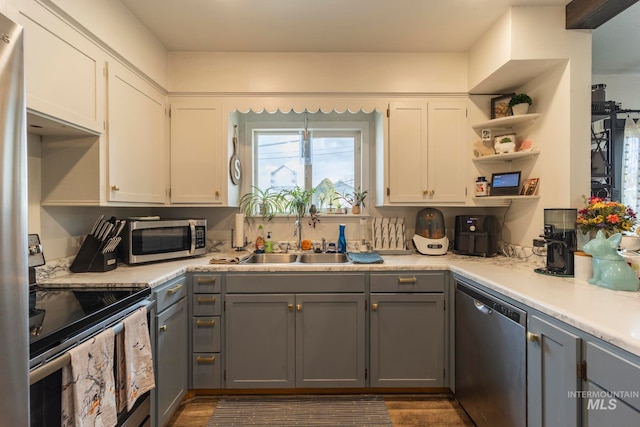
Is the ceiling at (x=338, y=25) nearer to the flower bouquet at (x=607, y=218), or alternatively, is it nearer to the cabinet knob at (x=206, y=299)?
the flower bouquet at (x=607, y=218)

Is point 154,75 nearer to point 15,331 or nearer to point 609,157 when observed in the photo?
point 15,331

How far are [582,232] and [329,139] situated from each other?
6.66 feet

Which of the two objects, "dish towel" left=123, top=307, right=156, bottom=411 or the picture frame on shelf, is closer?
"dish towel" left=123, top=307, right=156, bottom=411

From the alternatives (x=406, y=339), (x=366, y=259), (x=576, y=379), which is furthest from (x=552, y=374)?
(x=366, y=259)

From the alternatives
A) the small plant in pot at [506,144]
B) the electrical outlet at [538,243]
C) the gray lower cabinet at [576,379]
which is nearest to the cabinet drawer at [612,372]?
the gray lower cabinet at [576,379]

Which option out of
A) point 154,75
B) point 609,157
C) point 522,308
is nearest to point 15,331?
point 522,308

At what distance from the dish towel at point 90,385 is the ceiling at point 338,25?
1.97m

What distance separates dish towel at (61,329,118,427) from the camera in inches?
39.0

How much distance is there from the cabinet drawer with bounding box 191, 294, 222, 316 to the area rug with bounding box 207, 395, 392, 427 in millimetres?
623

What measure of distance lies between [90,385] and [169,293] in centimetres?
69

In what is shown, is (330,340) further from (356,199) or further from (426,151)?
(426,151)

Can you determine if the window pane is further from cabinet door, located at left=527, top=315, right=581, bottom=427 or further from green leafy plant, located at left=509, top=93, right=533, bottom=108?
cabinet door, located at left=527, top=315, right=581, bottom=427

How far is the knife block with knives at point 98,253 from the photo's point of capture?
68.9 inches

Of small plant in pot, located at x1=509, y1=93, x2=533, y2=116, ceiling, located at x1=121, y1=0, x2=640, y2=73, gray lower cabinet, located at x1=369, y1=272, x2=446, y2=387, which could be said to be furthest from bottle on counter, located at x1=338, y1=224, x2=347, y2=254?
small plant in pot, located at x1=509, y1=93, x2=533, y2=116
